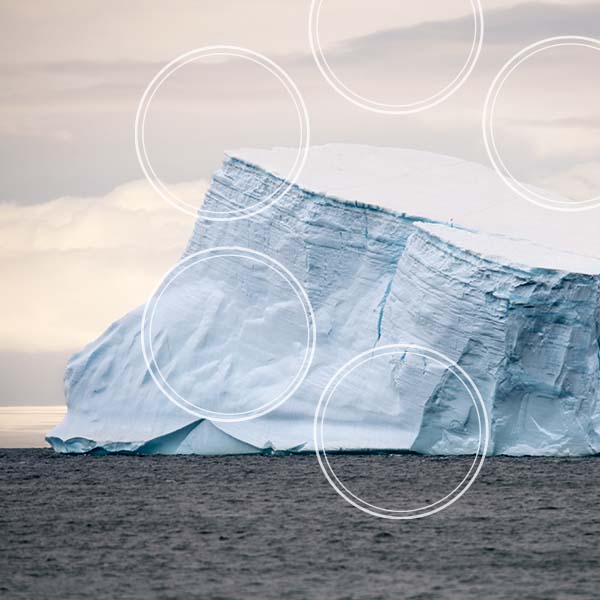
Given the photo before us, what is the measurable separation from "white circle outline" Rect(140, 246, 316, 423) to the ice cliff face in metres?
0.10

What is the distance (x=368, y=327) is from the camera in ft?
77.5

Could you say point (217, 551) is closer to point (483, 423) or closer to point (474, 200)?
point (483, 423)

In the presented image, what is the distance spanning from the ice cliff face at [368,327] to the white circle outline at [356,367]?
0.12 m

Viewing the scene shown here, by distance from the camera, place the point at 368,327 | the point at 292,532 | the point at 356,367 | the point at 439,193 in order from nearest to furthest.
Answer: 1. the point at 292,532
2. the point at 356,367
3. the point at 368,327
4. the point at 439,193

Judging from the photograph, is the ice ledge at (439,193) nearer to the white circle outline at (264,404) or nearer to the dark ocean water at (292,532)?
the white circle outline at (264,404)

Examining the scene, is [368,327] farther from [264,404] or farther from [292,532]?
[292,532]

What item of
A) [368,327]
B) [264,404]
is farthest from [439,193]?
[264,404]

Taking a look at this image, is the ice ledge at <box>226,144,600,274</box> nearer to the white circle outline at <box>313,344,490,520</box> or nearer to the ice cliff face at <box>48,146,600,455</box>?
the ice cliff face at <box>48,146,600,455</box>

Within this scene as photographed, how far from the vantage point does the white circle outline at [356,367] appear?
19.7 meters

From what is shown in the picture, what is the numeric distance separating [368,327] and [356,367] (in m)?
0.64

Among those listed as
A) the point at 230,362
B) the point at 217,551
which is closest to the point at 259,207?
the point at 230,362

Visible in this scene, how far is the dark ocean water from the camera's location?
13727 mm

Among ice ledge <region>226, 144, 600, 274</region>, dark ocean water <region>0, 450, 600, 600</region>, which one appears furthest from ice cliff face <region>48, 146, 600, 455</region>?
dark ocean water <region>0, 450, 600, 600</region>

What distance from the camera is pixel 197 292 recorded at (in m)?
25.1
